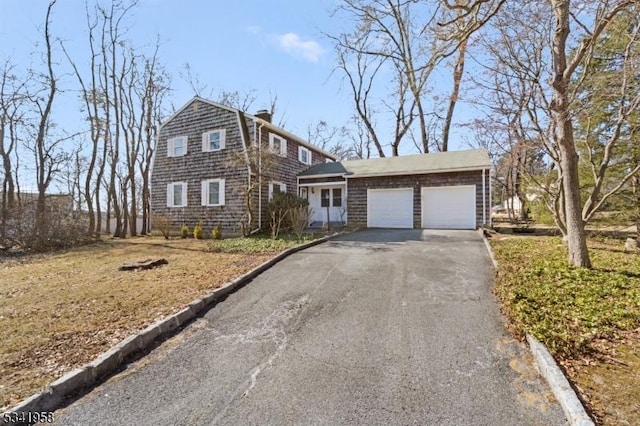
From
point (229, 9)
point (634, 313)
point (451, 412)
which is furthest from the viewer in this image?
point (229, 9)

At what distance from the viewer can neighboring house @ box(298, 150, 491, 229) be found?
13.1 metres

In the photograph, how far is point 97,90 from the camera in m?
18.2

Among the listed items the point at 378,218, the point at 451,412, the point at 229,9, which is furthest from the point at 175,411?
the point at 378,218

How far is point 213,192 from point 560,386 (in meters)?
14.2

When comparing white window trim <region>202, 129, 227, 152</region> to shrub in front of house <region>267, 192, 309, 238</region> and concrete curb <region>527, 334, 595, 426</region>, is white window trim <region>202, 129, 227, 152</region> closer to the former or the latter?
shrub in front of house <region>267, 192, 309, 238</region>

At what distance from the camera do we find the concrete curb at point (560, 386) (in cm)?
232

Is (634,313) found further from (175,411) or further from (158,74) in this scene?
(158,74)

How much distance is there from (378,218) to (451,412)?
12.5 meters

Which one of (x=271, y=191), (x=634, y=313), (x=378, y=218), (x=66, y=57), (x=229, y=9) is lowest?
(x=634, y=313)

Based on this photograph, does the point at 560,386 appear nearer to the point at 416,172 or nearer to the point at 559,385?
the point at 559,385

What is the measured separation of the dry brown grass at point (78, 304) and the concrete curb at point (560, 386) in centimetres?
445

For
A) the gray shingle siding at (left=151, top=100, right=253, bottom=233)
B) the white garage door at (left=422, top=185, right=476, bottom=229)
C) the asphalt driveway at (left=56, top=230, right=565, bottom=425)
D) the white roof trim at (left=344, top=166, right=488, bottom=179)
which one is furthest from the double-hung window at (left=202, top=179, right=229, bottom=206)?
the asphalt driveway at (left=56, top=230, right=565, bottom=425)

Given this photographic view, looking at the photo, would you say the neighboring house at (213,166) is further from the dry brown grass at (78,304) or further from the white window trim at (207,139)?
the dry brown grass at (78,304)

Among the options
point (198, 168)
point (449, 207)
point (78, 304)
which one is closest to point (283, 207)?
point (198, 168)
